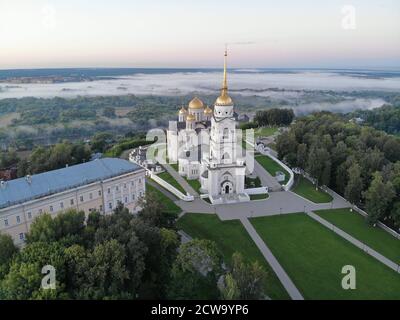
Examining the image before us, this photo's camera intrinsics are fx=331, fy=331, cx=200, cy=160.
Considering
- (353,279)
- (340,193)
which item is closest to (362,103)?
(340,193)

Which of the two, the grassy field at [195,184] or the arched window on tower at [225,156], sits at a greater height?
the arched window on tower at [225,156]

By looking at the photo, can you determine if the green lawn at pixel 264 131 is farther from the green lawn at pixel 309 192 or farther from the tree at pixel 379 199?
the tree at pixel 379 199

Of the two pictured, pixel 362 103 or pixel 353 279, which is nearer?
pixel 353 279

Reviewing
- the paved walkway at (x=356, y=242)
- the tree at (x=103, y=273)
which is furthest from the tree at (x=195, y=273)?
the paved walkway at (x=356, y=242)

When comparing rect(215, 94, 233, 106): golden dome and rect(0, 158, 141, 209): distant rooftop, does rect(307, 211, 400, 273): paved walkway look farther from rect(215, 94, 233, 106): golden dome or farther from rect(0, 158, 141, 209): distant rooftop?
rect(0, 158, 141, 209): distant rooftop

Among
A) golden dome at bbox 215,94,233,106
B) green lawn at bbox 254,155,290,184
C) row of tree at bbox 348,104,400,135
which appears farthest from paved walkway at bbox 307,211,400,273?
row of tree at bbox 348,104,400,135

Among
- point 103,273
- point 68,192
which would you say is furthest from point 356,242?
point 68,192
